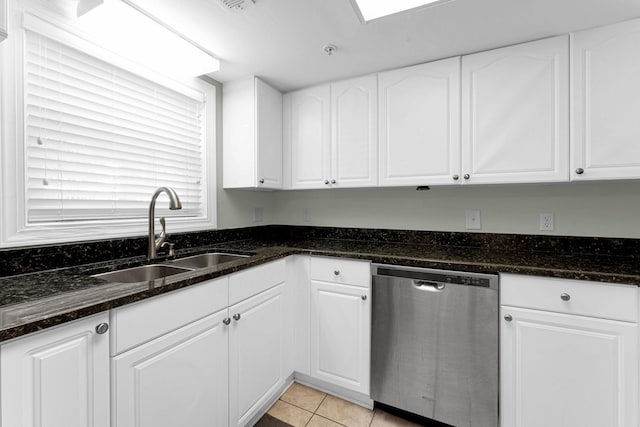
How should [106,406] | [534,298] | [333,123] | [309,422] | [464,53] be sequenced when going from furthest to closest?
1. [333,123]
2. [464,53]
3. [309,422]
4. [534,298]
5. [106,406]

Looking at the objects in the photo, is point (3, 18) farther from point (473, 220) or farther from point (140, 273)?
point (473, 220)

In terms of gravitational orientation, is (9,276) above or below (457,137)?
below

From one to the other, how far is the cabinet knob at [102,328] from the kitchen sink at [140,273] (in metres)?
0.54

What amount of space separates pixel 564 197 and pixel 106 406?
2.49 meters

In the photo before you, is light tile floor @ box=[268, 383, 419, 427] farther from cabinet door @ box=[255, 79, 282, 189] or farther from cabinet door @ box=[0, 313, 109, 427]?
cabinet door @ box=[255, 79, 282, 189]

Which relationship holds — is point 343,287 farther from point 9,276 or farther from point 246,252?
point 9,276

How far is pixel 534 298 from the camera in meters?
1.37

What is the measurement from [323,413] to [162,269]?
1.26 meters

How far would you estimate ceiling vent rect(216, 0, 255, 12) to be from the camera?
1.32 meters

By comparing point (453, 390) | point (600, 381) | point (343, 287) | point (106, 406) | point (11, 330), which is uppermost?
point (11, 330)

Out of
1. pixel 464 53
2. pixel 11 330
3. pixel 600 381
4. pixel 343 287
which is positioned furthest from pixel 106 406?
pixel 464 53

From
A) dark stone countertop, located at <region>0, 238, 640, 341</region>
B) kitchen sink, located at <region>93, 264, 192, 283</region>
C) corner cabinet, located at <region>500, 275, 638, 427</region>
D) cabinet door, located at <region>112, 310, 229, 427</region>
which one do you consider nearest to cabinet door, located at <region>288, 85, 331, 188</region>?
dark stone countertop, located at <region>0, 238, 640, 341</region>

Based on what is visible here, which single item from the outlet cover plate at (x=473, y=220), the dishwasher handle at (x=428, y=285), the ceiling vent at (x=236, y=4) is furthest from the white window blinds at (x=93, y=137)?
the outlet cover plate at (x=473, y=220)

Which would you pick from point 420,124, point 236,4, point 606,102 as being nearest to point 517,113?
point 606,102
